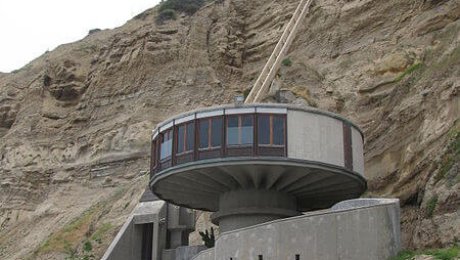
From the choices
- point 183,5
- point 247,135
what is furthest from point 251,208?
point 183,5

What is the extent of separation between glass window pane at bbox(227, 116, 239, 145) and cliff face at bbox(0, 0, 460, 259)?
25.7ft

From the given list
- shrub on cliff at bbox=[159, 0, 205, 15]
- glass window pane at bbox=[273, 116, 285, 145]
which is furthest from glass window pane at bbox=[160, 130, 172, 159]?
shrub on cliff at bbox=[159, 0, 205, 15]

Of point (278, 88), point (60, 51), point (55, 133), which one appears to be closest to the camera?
point (278, 88)

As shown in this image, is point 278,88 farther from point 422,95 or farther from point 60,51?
point 60,51

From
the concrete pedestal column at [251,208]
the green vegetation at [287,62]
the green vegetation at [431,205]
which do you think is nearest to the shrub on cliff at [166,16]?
the green vegetation at [287,62]

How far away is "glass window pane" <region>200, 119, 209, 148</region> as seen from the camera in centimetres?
2723

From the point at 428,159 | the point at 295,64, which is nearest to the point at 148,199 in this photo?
the point at 428,159

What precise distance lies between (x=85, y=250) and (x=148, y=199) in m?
6.61

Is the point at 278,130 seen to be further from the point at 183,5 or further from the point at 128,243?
the point at 183,5

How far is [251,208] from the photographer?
93.5ft

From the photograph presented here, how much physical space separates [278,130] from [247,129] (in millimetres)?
1167

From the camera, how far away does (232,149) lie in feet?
87.8

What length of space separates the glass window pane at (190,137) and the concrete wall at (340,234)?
5.37 metres

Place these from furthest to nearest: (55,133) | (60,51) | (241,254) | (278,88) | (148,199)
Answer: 1. (60,51)
2. (55,133)
3. (278,88)
4. (148,199)
5. (241,254)
